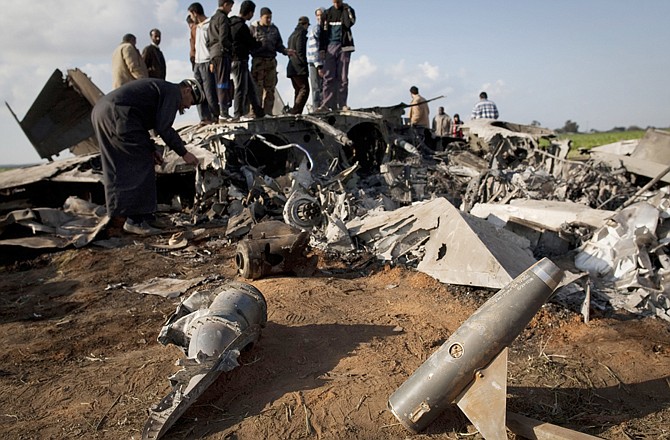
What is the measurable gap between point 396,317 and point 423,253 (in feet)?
4.41

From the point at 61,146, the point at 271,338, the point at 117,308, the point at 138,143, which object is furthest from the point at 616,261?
the point at 61,146

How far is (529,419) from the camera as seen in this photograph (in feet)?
8.65

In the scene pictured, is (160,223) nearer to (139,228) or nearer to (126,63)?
(139,228)

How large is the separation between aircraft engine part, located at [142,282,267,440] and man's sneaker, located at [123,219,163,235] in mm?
3660

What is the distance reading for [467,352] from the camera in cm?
261

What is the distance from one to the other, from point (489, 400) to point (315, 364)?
1211 mm

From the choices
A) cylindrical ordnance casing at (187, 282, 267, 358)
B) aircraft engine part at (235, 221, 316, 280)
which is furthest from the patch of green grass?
cylindrical ordnance casing at (187, 282, 267, 358)

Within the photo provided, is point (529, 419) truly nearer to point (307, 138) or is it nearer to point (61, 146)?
point (307, 138)

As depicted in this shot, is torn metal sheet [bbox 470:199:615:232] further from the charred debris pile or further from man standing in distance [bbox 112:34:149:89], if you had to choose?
man standing in distance [bbox 112:34:149:89]

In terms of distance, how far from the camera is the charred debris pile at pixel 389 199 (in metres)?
5.03

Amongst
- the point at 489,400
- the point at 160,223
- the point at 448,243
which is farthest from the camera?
the point at 160,223

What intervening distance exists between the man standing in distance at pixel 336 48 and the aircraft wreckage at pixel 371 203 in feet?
2.95

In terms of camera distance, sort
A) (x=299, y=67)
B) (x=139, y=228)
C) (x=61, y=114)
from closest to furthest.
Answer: (x=139, y=228)
(x=299, y=67)
(x=61, y=114)

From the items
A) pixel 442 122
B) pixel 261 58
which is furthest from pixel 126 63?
pixel 442 122
